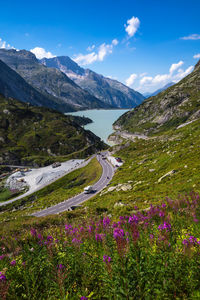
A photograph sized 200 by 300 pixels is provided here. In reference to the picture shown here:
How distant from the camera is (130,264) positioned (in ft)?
13.2

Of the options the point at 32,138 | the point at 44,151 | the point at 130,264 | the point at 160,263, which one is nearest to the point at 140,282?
the point at 130,264

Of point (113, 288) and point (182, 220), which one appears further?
point (182, 220)

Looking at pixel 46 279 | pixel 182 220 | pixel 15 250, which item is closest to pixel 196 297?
pixel 46 279

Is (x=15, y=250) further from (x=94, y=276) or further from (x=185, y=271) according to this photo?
(x=185, y=271)

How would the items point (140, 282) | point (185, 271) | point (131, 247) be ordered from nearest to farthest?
point (140, 282) → point (185, 271) → point (131, 247)

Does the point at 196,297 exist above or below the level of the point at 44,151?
below

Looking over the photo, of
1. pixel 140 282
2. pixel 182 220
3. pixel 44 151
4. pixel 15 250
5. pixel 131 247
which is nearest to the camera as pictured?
pixel 140 282

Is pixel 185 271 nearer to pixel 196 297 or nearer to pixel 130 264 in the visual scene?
A: pixel 196 297

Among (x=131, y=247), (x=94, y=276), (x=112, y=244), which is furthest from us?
(x=112, y=244)

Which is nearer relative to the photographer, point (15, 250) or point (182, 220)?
point (15, 250)

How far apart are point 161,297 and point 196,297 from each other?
2.11 feet

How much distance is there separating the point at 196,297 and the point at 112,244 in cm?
234

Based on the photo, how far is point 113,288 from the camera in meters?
3.68

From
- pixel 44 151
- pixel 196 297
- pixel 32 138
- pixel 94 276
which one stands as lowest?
pixel 196 297
